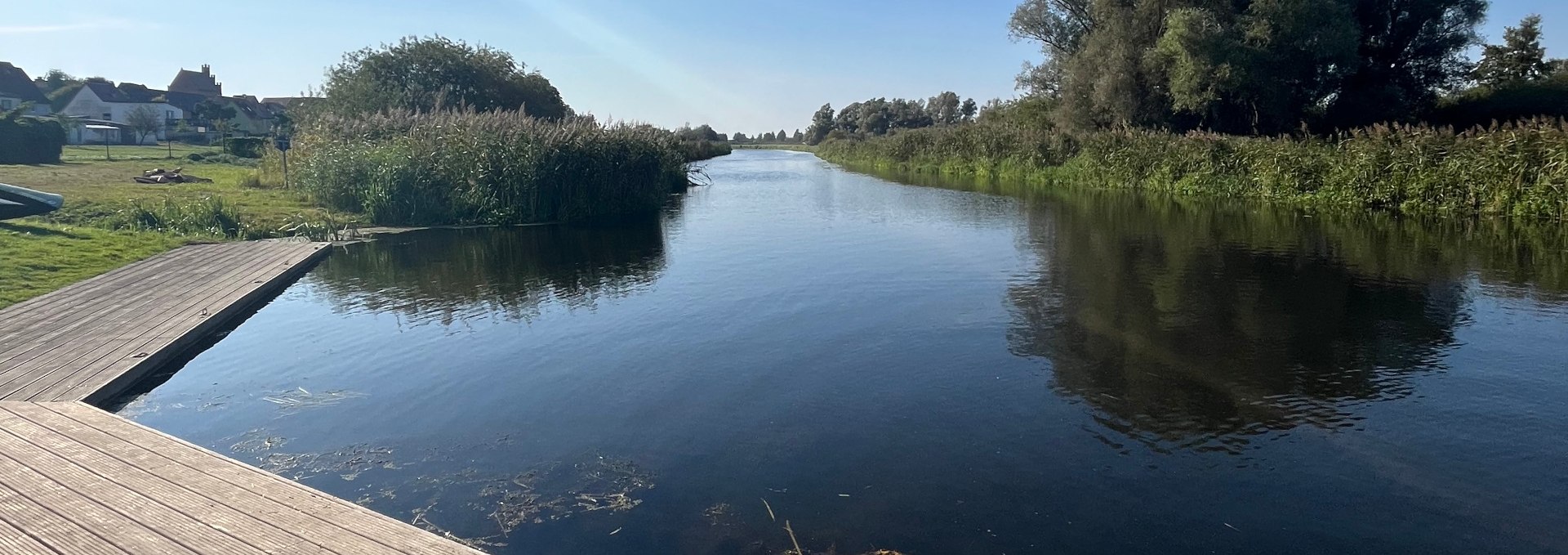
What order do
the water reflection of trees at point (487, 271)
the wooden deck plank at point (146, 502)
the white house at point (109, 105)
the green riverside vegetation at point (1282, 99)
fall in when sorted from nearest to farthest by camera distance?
the wooden deck plank at point (146, 502) → the water reflection of trees at point (487, 271) → the green riverside vegetation at point (1282, 99) → the white house at point (109, 105)

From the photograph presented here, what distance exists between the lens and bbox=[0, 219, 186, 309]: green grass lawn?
36.4 ft

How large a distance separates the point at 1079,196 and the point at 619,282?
64.0ft

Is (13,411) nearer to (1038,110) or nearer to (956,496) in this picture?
(956,496)

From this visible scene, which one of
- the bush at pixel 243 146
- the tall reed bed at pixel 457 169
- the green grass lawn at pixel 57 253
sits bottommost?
the green grass lawn at pixel 57 253

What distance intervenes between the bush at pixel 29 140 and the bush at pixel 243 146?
7.60 metres

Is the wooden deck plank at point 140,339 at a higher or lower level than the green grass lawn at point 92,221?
lower

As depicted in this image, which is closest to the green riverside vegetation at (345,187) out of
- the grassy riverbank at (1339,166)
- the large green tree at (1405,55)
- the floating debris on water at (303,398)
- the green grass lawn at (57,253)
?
the green grass lawn at (57,253)

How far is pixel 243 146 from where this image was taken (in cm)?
4181

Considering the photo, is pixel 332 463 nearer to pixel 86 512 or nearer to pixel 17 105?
pixel 86 512

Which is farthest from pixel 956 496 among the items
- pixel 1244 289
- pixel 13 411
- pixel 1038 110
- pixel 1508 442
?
pixel 1038 110

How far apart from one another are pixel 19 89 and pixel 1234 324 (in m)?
81.1

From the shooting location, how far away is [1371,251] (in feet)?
50.5

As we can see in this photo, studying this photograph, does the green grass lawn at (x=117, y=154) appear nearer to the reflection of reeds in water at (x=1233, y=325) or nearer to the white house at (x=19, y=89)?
the white house at (x=19, y=89)

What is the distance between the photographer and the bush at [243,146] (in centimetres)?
4150
